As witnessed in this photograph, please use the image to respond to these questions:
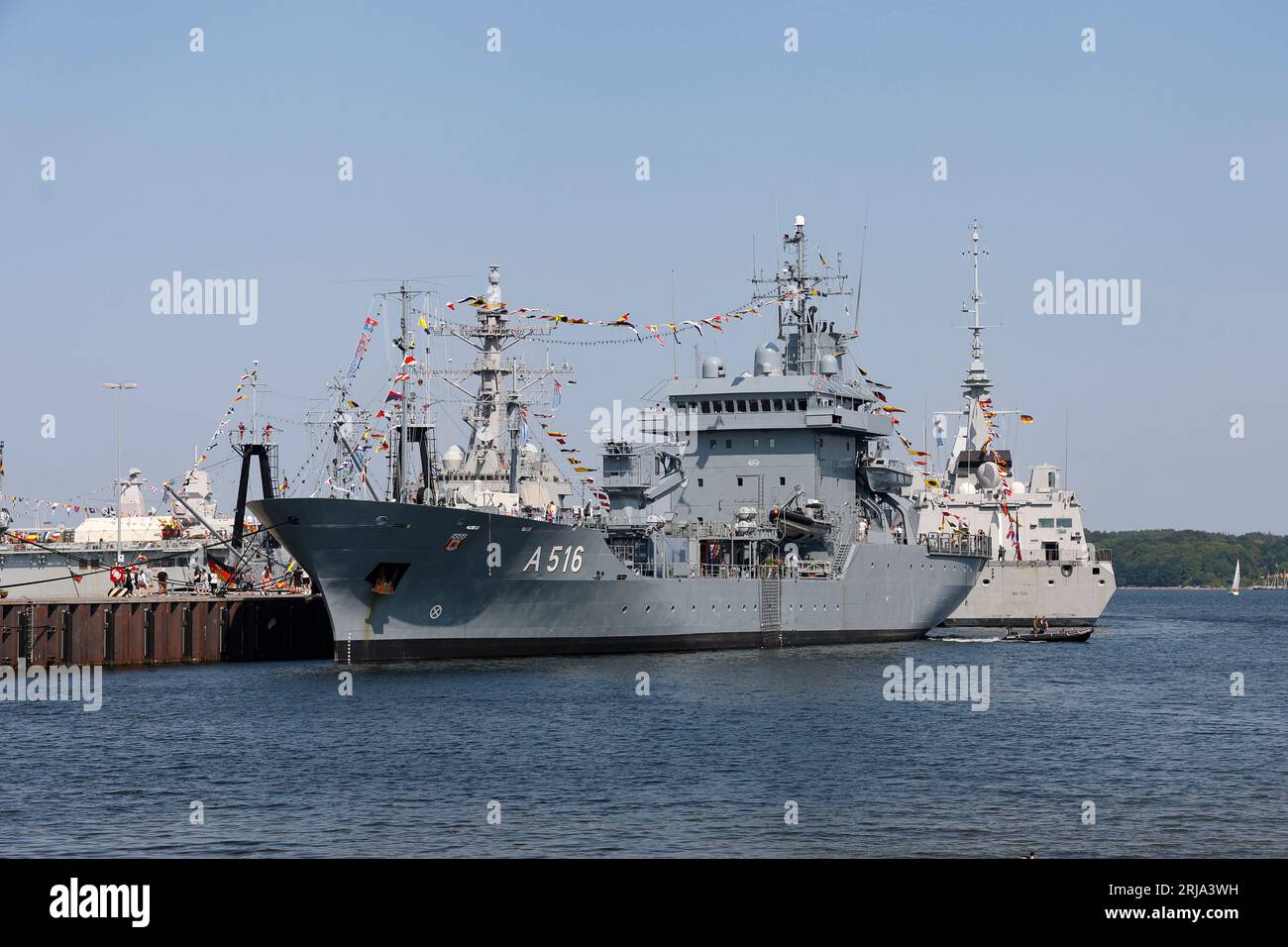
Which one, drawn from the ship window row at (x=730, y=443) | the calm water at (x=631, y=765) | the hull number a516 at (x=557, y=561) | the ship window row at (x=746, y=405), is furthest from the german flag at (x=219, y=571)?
the hull number a516 at (x=557, y=561)

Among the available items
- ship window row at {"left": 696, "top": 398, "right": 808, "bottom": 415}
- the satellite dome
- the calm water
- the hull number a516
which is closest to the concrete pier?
the calm water

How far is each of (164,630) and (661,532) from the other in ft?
54.6

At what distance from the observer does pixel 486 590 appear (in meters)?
41.2

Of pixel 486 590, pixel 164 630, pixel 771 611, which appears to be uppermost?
pixel 486 590

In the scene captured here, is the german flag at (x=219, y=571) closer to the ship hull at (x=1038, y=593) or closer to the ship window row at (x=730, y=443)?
the ship window row at (x=730, y=443)

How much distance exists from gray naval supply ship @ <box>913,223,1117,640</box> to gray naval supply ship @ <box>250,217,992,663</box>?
6.76 m

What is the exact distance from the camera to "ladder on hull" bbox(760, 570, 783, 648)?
49.7 m

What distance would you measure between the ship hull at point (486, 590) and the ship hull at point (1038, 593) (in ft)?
85.2

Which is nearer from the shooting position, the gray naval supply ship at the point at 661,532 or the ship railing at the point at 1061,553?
the gray naval supply ship at the point at 661,532

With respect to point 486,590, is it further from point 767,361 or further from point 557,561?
point 767,361

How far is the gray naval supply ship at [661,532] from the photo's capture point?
131 ft

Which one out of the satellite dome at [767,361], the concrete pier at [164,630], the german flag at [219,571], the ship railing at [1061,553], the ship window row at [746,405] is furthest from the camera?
the ship railing at [1061,553]

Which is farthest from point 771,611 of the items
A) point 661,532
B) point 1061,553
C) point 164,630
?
point 1061,553
